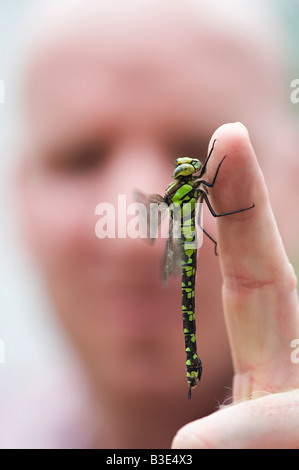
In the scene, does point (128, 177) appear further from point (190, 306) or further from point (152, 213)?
point (190, 306)

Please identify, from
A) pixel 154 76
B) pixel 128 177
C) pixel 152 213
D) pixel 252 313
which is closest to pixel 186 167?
pixel 152 213

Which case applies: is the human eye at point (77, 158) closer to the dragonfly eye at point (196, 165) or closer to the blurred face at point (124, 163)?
the blurred face at point (124, 163)

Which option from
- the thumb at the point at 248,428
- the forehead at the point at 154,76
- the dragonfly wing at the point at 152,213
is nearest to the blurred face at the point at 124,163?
the forehead at the point at 154,76

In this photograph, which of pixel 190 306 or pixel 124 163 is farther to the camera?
pixel 124 163

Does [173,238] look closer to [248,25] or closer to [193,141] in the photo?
[193,141]


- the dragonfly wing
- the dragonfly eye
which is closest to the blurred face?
the dragonfly wing
